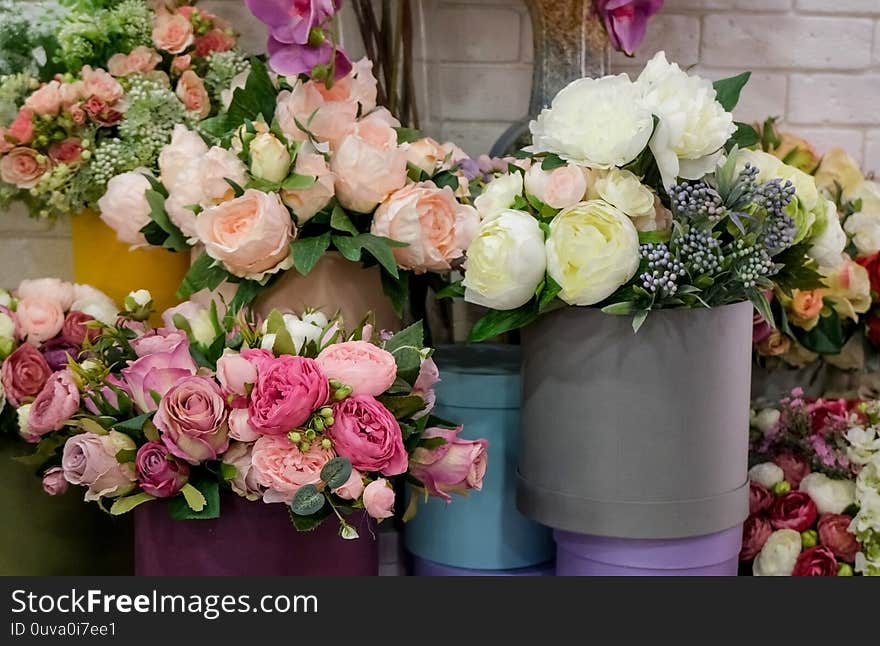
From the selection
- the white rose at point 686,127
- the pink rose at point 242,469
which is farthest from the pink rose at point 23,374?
the white rose at point 686,127

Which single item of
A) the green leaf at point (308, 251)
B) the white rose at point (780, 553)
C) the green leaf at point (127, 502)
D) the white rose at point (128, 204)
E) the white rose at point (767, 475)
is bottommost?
the white rose at point (780, 553)

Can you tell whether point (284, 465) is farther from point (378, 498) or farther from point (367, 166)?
point (367, 166)

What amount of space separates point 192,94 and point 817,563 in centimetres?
88

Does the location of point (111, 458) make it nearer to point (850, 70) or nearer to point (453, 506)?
point (453, 506)

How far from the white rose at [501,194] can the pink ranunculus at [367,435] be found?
26 centimetres

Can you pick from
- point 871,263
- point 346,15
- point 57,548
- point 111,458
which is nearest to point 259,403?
point 111,458

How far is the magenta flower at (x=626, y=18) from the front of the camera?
3.95ft

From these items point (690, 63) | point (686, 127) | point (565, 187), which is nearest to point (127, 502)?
point (565, 187)

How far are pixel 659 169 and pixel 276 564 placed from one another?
49cm

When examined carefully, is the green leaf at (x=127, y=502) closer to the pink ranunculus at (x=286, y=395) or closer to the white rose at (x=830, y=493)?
the pink ranunculus at (x=286, y=395)

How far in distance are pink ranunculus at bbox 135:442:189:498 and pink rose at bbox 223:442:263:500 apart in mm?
44

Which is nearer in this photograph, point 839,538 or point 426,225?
point 426,225

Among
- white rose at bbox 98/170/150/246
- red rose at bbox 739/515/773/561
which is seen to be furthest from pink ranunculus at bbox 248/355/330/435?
red rose at bbox 739/515/773/561

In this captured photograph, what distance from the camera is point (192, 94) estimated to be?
3.84 feet
